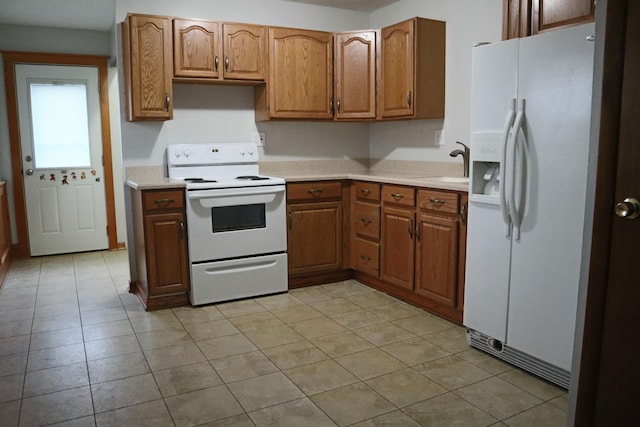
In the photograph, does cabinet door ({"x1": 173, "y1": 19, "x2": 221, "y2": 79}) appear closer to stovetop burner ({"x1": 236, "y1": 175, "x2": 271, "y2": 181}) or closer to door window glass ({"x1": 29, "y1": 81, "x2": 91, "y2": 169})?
stovetop burner ({"x1": 236, "y1": 175, "x2": 271, "y2": 181})

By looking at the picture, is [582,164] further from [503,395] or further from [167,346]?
[167,346]

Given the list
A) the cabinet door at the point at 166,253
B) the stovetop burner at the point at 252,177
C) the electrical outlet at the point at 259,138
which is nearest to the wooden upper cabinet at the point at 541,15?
the stovetop burner at the point at 252,177

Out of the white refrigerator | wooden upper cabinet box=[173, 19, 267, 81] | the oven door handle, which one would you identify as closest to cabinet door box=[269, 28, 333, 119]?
wooden upper cabinet box=[173, 19, 267, 81]

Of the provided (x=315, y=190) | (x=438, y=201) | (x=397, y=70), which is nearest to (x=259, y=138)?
(x=315, y=190)

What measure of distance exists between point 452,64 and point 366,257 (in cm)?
162

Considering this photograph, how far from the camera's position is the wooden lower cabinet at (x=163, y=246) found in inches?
139

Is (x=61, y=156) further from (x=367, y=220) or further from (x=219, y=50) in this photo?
(x=367, y=220)

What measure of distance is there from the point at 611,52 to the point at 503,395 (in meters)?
1.55

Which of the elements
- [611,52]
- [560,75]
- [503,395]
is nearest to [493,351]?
[503,395]

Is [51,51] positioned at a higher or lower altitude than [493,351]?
higher

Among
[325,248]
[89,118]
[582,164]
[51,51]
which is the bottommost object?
[325,248]

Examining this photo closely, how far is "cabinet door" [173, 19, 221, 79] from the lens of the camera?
3777 mm

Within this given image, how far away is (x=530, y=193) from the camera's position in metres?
2.46

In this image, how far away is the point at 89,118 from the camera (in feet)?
18.2
